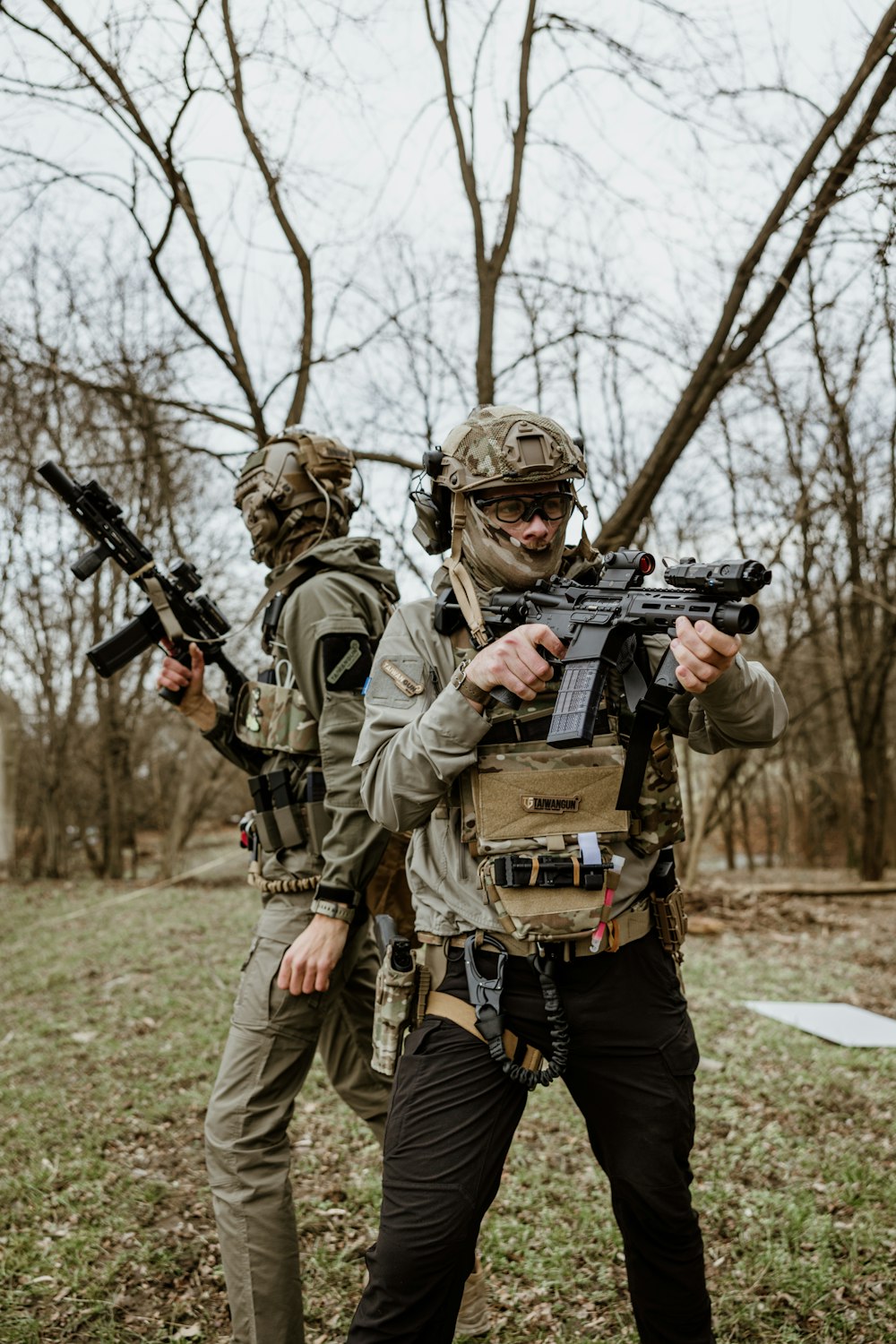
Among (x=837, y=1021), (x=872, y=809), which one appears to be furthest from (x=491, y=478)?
(x=872, y=809)

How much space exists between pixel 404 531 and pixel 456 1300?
21.2 ft

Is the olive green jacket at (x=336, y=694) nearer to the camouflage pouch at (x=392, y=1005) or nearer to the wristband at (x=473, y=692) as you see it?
the camouflage pouch at (x=392, y=1005)

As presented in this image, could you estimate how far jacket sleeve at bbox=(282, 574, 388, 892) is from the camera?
279 cm

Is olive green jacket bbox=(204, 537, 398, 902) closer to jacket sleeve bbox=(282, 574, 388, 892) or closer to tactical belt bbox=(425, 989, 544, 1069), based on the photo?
jacket sleeve bbox=(282, 574, 388, 892)

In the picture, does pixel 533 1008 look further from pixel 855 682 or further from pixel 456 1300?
pixel 855 682

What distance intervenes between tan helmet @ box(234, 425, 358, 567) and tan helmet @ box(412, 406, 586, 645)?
2.80ft

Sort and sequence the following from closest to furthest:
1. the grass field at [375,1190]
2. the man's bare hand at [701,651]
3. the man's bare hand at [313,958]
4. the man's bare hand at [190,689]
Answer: the man's bare hand at [701,651], the man's bare hand at [313,958], the grass field at [375,1190], the man's bare hand at [190,689]

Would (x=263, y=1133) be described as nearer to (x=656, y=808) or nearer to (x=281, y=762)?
(x=281, y=762)

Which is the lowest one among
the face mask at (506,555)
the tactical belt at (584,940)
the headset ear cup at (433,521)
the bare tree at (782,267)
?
the tactical belt at (584,940)

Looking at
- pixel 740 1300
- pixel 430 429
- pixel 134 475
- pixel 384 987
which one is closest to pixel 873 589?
pixel 430 429

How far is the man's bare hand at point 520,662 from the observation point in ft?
6.86

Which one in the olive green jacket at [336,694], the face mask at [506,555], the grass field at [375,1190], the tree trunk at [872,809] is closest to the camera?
the face mask at [506,555]

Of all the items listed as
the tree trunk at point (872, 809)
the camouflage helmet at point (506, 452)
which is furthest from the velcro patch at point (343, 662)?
the tree trunk at point (872, 809)

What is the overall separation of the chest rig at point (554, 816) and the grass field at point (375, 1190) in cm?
173
